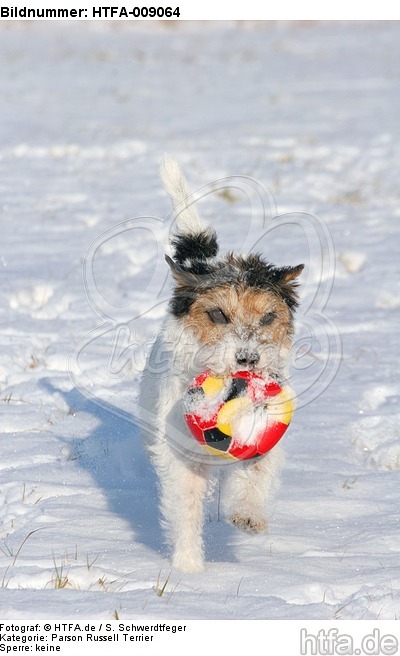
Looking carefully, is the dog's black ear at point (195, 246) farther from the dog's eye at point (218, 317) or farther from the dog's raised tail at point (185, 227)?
the dog's eye at point (218, 317)

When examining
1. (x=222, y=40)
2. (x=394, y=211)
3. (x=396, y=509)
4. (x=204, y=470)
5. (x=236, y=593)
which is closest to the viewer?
(x=236, y=593)

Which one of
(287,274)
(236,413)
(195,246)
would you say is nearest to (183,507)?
(236,413)

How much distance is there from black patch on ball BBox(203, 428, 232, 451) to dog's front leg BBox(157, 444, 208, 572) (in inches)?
12.9

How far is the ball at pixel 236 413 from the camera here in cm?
364

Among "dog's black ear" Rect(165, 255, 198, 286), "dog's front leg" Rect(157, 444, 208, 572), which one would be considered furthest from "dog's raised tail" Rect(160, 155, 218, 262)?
"dog's front leg" Rect(157, 444, 208, 572)

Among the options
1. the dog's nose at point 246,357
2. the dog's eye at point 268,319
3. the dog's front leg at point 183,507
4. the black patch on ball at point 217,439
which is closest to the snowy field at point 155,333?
the dog's front leg at point 183,507

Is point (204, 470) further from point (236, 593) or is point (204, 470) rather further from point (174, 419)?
point (236, 593)

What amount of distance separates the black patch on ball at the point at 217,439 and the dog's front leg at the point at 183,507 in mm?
327

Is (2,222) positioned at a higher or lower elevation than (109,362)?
higher

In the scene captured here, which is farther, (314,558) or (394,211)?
(394,211)

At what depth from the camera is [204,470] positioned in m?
4.02

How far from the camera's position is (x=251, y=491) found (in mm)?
3930
